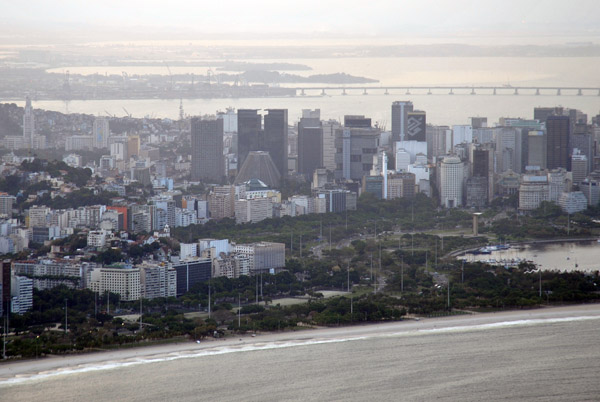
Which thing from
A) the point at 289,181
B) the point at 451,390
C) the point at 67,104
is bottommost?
the point at 451,390

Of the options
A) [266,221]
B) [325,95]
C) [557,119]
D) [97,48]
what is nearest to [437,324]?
[266,221]

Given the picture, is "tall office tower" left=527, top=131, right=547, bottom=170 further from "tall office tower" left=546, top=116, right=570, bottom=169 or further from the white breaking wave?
the white breaking wave

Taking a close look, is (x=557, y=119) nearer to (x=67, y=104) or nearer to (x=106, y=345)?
(x=67, y=104)

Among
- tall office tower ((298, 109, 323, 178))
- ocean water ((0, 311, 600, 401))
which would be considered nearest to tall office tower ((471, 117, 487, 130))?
tall office tower ((298, 109, 323, 178))

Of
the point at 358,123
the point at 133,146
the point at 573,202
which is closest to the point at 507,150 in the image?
the point at 358,123

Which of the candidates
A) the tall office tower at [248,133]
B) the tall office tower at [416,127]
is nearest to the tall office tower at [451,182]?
the tall office tower at [248,133]

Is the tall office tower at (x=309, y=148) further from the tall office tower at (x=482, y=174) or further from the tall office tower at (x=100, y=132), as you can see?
the tall office tower at (x=100, y=132)

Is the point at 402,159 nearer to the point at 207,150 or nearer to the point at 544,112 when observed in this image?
the point at 207,150
